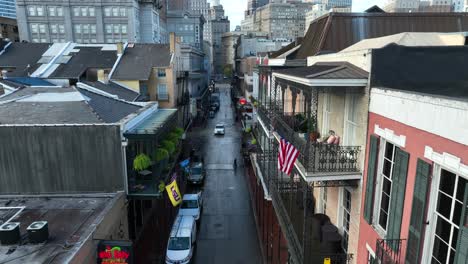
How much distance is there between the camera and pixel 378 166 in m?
8.00

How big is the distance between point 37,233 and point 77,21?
214ft

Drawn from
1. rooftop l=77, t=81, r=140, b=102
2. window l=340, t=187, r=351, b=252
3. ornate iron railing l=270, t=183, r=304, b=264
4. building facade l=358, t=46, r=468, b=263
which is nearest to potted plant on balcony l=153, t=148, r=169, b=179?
ornate iron railing l=270, t=183, r=304, b=264

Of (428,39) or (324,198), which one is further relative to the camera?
(324,198)

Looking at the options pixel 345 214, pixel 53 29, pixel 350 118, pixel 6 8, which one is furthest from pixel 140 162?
pixel 6 8

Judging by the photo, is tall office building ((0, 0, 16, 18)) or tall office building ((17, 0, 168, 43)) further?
tall office building ((0, 0, 16, 18))

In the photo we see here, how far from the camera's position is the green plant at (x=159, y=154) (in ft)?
57.5

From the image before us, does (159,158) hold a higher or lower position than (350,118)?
lower

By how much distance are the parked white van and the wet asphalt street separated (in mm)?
1165

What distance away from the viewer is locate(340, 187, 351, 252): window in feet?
34.2

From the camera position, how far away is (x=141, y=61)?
3506cm

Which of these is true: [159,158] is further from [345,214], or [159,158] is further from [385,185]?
[385,185]

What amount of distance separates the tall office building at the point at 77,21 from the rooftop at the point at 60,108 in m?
48.9

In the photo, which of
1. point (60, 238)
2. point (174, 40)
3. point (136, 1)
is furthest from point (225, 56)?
point (60, 238)

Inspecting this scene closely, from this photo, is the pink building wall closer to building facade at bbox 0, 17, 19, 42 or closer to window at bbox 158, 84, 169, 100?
window at bbox 158, 84, 169, 100
